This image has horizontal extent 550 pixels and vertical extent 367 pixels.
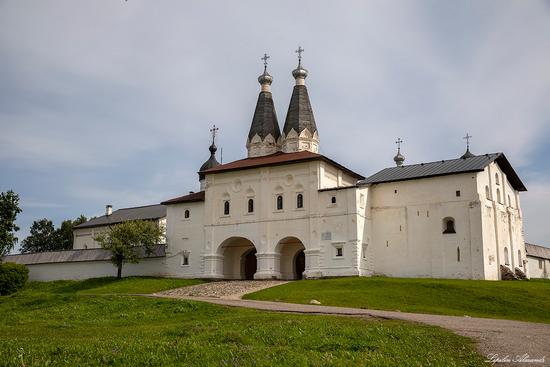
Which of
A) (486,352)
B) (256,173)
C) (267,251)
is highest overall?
(256,173)

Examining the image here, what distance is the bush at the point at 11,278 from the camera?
38.6 meters

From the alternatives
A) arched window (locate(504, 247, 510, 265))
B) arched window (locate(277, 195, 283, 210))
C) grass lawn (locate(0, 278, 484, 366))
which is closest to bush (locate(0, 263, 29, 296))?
arched window (locate(277, 195, 283, 210))

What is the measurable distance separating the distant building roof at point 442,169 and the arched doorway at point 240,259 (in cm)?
890

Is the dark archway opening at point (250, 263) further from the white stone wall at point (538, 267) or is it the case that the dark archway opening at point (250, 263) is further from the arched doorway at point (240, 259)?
the white stone wall at point (538, 267)

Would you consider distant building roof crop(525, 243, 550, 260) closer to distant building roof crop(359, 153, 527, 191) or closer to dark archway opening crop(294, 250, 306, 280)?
distant building roof crop(359, 153, 527, 191)

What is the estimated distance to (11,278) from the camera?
39125 mm

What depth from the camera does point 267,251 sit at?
38.2 metres

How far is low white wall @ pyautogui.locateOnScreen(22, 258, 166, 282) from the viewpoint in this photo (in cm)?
4184

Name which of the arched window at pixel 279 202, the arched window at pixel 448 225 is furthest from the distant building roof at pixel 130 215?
the arched window at pixel 448 225

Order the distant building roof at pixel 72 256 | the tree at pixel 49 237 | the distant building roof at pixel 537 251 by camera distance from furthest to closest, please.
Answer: the tree at pixel 49 237, the distant building roof at pixel 537 251, the distant building roof at pixel 72 256

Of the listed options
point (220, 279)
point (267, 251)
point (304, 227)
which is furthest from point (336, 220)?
point (220, 279)

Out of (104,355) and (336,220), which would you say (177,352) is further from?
(336,220)

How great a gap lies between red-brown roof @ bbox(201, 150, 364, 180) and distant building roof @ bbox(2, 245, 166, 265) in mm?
6710

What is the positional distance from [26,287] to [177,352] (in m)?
33.3
